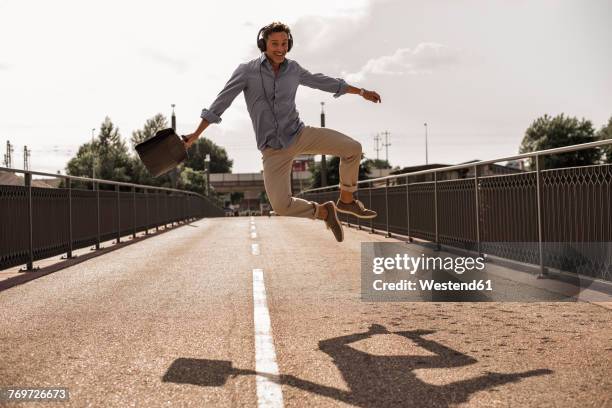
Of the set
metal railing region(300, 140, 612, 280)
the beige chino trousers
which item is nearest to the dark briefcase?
the beige chino trousers

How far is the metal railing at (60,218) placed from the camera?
743 centimetres

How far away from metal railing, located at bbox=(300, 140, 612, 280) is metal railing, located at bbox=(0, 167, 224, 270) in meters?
6.03

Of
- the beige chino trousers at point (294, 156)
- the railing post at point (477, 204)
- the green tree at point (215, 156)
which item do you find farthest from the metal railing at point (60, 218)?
the green tree at point (215, 156)

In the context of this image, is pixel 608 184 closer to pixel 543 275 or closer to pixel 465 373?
pixel 543 275

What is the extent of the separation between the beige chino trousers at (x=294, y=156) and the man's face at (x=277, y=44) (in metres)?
0.72

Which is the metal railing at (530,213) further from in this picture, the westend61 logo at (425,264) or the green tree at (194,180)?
the green tree at (194,180)

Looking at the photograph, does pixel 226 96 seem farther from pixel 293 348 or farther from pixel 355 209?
pixel 293 348

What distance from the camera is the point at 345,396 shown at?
2.66 m

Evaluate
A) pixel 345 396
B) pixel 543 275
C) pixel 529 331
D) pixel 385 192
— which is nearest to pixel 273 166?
pixel 529 331

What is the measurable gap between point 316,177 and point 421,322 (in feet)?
191

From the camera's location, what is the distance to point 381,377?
9.64 feet

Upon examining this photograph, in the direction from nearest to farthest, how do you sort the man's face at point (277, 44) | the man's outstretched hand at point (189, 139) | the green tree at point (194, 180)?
the man's face at point (277, 44)
the man's outstretched hand at point (189, 139)
the green tree at point (194, 180)

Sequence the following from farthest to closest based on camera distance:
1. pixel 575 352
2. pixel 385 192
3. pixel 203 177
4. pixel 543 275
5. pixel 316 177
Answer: pixel 203 177 → pixel 316 177 → pixel 385 192 → pixel 543 275 → pixel 575 352

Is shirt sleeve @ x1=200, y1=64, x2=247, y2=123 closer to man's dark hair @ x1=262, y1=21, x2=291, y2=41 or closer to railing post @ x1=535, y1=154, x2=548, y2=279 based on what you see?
man's dark hair @ x1=262, y1=21, x2=291, y2=41
